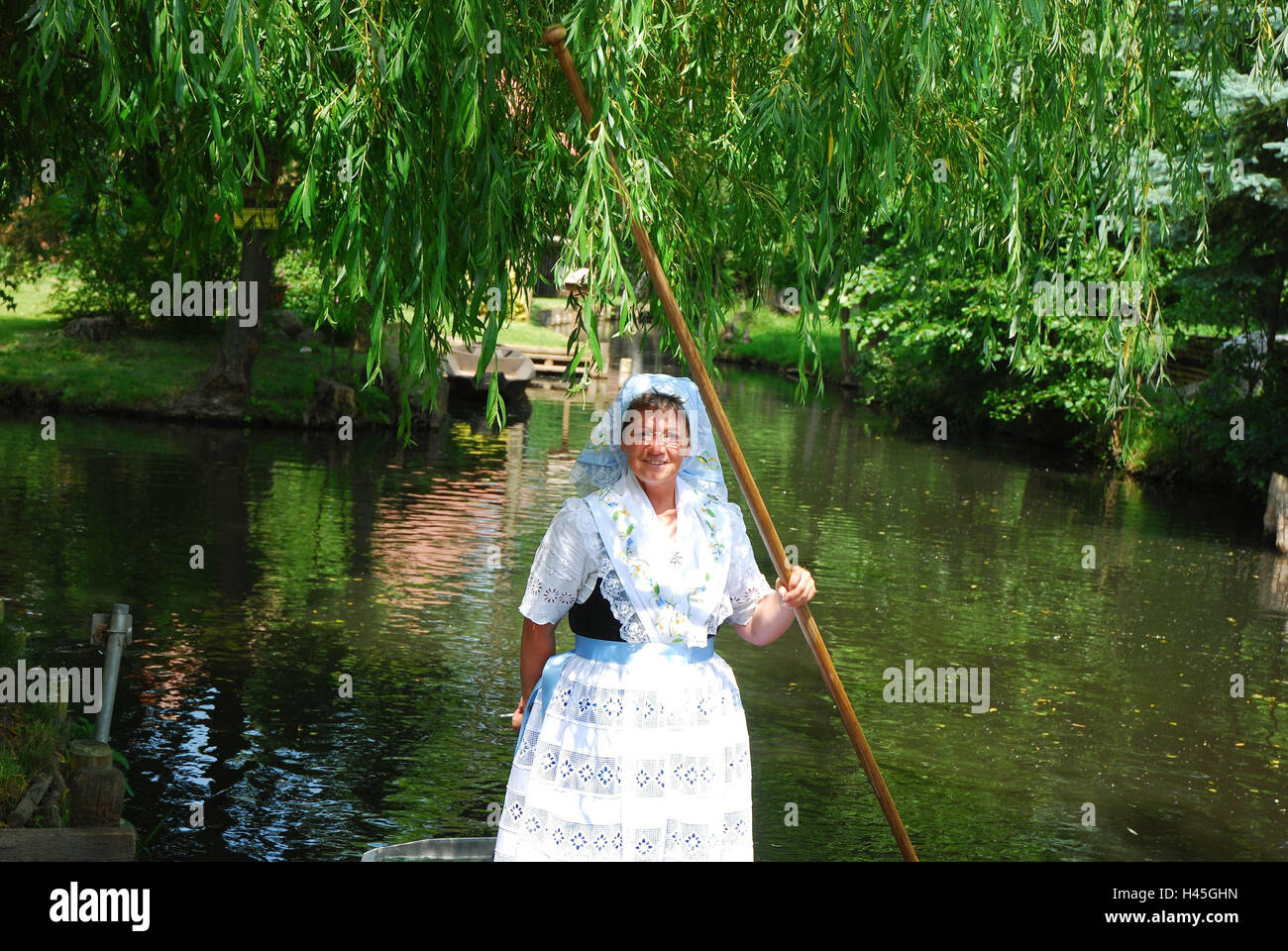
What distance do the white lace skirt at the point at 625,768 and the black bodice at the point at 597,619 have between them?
0.09 feet

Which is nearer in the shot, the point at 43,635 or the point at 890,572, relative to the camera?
the point at 43,635

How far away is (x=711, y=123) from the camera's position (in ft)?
23.8

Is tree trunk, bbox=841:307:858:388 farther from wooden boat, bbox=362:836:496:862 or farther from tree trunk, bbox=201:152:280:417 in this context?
wooden boat, bbox=362:836:496:862

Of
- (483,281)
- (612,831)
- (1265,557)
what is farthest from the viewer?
(1265,557)

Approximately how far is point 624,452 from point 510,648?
25.2 ft

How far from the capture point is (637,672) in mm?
4645

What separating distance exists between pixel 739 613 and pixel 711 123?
3.21 meters

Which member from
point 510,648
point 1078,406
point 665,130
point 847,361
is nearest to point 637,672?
point 665,130

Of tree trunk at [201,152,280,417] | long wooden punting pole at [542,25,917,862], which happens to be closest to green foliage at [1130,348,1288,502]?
tree trunk at [201,152,280,417]

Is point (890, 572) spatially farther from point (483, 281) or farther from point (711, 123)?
point (483, 281)

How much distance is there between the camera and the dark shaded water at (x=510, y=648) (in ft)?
28.3

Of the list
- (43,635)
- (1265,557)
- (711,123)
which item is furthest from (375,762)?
(1265,557)

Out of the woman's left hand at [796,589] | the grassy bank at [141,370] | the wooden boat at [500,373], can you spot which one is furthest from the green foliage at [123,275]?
the woman's left hand at [796,589]
